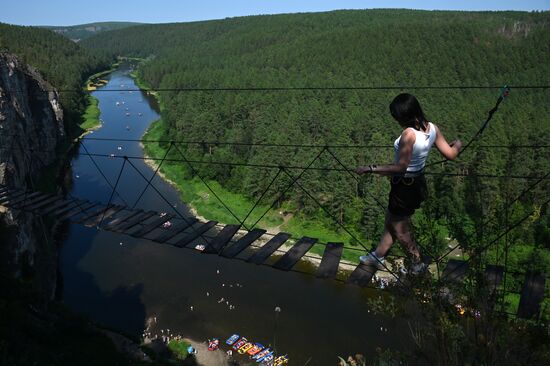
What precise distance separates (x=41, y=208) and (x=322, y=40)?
336 feet

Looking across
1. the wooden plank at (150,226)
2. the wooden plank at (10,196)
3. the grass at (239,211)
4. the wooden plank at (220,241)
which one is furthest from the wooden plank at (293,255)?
the grass at (239,211)

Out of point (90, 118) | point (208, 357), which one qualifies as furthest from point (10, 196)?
point (90, 118)

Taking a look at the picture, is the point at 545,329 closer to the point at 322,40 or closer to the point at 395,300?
the point at 395,300

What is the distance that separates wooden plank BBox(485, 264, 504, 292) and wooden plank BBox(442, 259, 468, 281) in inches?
12.0

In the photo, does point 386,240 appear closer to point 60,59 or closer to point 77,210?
point 77,210

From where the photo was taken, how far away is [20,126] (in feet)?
116

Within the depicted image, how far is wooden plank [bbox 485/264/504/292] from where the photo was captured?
6330 millimetres

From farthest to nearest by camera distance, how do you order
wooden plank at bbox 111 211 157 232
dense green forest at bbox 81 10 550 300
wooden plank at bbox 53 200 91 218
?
dense green forest at bbox 81 10 550 300 < wooden plank at bbox 53 200 91 218 < wooden plank at bbox 111 211 157 232

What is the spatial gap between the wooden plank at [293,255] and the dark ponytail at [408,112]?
2.91 meters

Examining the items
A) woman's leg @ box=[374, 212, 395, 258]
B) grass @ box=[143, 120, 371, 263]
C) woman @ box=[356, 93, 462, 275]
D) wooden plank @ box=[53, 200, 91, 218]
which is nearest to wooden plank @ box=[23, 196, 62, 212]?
wooden plank @ box=[53, 200, 91, 218]

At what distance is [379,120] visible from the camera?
53.2 m

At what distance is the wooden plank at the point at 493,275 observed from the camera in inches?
249

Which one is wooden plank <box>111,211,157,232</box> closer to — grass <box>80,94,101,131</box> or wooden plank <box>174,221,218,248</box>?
wooden plank <box>174,221,218,248</box>

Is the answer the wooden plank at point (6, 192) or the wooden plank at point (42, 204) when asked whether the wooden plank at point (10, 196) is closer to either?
the wooden plank at point (6, 192)
